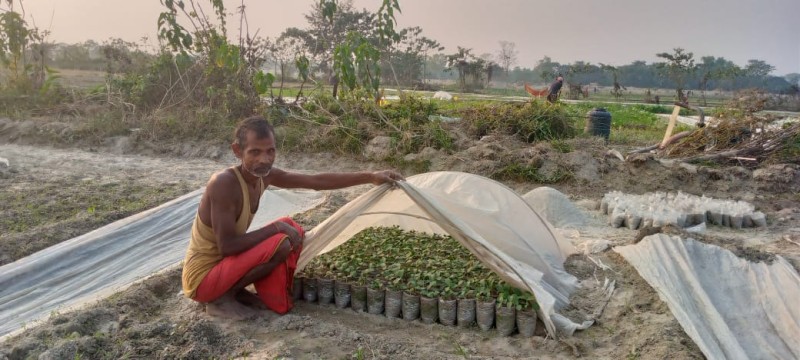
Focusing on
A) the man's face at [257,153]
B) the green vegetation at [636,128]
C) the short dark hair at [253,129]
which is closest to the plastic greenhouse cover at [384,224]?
the man's face at [257,153]

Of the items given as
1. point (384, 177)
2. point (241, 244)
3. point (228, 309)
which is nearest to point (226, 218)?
point (241, 244)

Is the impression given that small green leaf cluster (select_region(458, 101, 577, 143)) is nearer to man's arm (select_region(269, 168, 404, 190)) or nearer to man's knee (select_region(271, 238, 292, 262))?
man's arm (select_region(269, 168, 404, 190))

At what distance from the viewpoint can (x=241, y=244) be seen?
300cm

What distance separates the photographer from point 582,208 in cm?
630

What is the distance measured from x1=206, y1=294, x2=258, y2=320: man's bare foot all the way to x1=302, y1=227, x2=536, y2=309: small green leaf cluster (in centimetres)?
51

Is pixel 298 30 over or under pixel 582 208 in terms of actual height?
over

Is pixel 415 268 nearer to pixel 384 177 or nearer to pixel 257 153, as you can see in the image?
pixel 384 177

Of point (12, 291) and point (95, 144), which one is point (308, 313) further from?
point (95, 144)

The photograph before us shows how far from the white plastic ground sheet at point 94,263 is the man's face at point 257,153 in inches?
62.0

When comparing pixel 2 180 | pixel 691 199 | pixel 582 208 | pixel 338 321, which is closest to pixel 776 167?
pixel 691 199

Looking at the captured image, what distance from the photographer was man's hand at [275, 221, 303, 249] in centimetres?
312

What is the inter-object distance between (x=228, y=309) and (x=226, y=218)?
59 centimetres

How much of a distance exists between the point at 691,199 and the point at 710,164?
7.84 feet

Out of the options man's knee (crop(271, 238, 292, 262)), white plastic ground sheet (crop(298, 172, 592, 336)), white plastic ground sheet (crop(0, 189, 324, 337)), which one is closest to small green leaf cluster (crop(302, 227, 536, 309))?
white plastic ground sheet (crop(298, 172, 592, 336))
